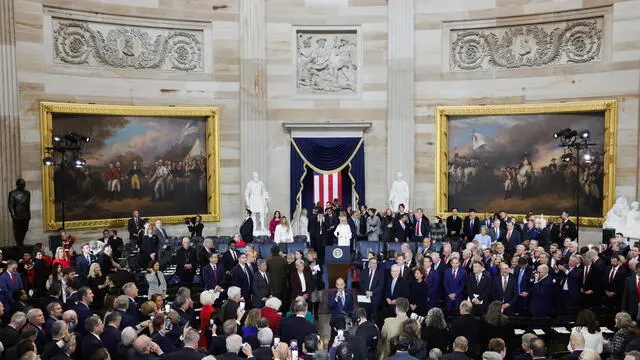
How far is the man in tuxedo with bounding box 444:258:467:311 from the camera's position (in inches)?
523

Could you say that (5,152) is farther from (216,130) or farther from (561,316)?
(561,316)

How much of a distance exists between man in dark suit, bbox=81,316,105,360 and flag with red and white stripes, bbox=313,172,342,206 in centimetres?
1722

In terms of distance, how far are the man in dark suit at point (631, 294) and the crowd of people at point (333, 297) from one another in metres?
0.03

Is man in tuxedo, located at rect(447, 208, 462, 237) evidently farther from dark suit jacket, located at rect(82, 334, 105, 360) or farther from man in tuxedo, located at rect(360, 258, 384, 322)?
dark suit jacket, located at rect(82, 334, 105, 360)

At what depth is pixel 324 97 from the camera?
2562 cm

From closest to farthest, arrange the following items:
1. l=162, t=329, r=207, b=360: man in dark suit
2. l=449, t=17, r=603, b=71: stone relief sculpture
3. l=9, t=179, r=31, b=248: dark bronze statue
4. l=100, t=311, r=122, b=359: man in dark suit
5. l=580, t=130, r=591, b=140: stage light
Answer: l=162, t=329, r=207, b=360: man in dark suit, l=100, t=311, r=122, b=359: man in dark suit, l=9, t=179, r=31, b=248: dark bronze statue, l=580, t=130, r=591, b=140: stage light, l=449, t=17, r=603, b=71: stone relief sculpture

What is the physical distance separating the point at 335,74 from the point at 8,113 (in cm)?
1172

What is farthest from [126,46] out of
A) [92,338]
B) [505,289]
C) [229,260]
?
[92,338]

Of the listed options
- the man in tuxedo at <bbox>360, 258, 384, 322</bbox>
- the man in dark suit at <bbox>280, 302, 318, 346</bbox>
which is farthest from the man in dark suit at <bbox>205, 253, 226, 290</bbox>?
the man in dark suit at <bbox>280, 302, 318, 346</bbox>

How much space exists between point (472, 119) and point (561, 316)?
13.1m

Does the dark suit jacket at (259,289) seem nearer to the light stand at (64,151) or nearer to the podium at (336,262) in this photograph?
the podium at (336,262)

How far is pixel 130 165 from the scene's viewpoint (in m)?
23.5

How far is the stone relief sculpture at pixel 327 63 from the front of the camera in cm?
2564

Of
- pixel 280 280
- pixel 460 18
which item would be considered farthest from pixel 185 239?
pixel 460 18
